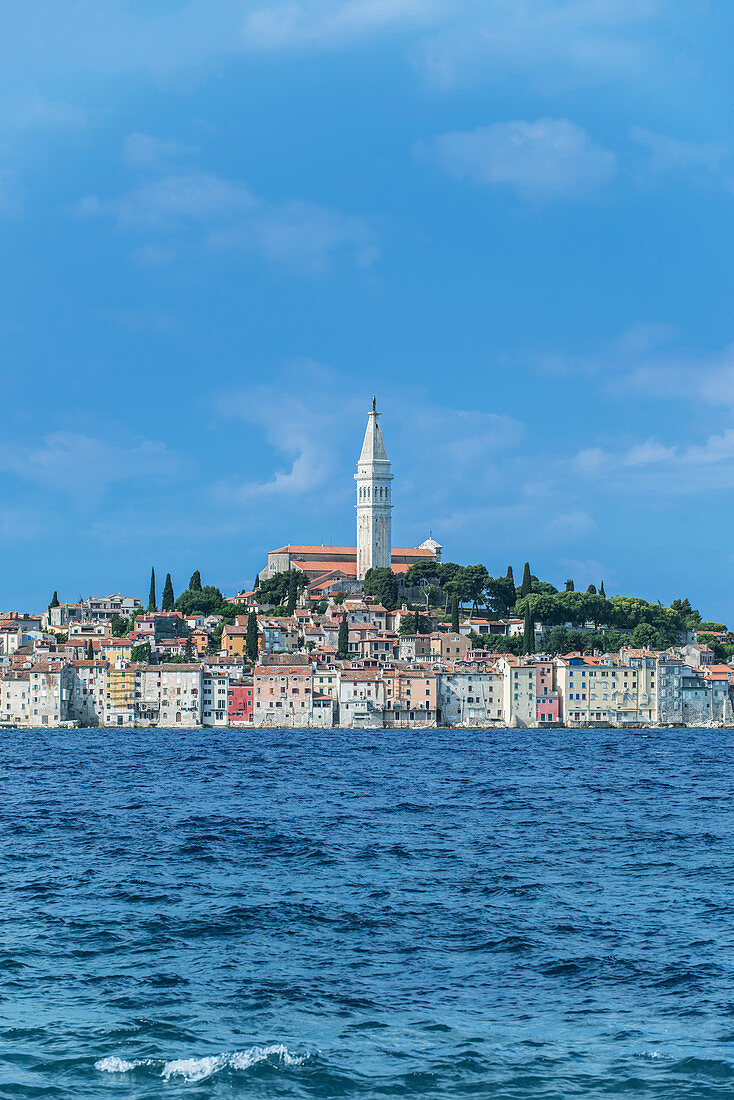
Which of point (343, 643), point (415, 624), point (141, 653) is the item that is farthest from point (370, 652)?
point (141, 653)

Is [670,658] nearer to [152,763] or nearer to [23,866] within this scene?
[152,763]

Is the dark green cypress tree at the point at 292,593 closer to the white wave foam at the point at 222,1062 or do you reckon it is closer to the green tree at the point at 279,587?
the green tree at the point at 279,587

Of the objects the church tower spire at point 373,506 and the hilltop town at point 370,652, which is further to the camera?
the church tower spire at point 373,506

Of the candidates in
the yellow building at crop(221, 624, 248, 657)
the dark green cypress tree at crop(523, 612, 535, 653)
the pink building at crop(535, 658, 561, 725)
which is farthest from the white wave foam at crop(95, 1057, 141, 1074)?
the dark green cypress tree at crop(523, 612, 535, 653)

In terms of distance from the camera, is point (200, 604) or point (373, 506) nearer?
point (200, 604)

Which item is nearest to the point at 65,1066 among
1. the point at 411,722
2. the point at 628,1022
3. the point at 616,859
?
the point at 628,1022

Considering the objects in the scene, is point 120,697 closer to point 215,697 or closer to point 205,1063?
point 215,697

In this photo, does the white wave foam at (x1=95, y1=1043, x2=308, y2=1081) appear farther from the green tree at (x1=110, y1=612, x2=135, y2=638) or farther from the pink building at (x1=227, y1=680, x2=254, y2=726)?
the green tree at (x1=110, y1=612, x2=135, y2=638)

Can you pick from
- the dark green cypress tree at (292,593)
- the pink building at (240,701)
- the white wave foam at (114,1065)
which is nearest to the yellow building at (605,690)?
the pink building at (240,701)
